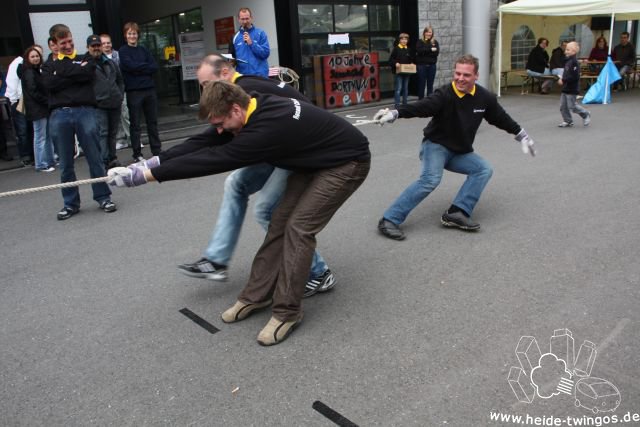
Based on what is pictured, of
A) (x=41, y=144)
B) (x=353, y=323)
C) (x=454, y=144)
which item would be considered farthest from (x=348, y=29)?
(x=353, y=323)

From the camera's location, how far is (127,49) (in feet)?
26.2

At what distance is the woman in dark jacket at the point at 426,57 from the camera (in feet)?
40.9

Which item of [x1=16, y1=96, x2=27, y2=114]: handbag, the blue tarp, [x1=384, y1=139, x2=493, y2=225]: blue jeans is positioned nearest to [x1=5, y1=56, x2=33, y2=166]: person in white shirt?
[x1=16, y1=96, x2=27, y2=114]: handbag

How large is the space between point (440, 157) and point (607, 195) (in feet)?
6.46

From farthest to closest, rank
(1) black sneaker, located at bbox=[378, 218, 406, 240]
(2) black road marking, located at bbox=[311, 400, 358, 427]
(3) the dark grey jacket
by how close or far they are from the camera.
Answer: (3) the dark grey jacket → (1) black sneaker, located at bbox=[378, 218, 406, 240] → (2) black road marking, located at bbox=[311, 400, 358, 427]

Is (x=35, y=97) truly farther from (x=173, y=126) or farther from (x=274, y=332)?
(x=274, y=332)

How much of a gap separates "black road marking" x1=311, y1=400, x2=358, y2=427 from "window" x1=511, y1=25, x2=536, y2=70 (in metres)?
15.9

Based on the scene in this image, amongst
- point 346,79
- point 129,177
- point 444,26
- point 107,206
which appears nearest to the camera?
point 129,177

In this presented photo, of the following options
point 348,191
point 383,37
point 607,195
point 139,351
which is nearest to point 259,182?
point 348,191

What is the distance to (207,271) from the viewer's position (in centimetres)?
371

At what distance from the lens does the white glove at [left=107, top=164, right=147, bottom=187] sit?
3.12 meters

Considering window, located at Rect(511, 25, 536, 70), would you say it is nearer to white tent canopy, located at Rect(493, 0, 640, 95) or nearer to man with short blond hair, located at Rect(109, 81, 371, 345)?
white tent canopy, located at Rect(493, 0, 640, 95)

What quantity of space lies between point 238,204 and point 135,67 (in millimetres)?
5086

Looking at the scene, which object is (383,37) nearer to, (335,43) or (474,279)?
(335,43)
